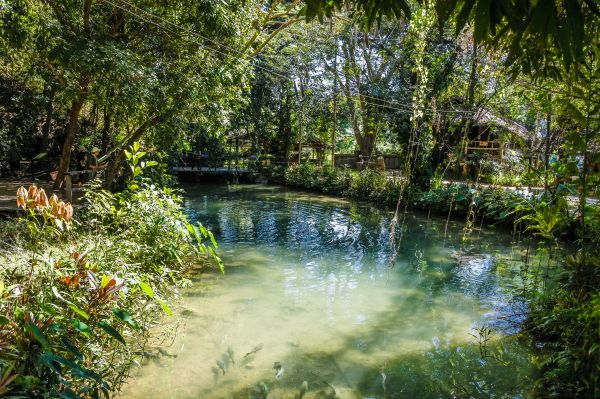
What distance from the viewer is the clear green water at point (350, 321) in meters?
3.38

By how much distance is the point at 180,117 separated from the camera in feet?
29.2

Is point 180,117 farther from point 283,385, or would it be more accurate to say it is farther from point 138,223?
point 283,385

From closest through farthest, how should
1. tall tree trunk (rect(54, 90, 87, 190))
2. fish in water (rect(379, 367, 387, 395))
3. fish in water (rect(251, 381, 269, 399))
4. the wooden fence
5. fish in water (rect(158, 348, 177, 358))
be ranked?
fish in water (rect(251, 381, 269, 399)), fish in water (rect(379, 367, 387, 395)), fish in water (rect(158, 348, 177, 358)), tall tree trunk (rect(54, 90, 87, 190)), the wooden fence

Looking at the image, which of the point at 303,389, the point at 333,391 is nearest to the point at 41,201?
the point at 303,389

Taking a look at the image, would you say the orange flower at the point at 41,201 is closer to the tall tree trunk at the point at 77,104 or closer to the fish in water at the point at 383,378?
the fish in water at the point at 383,378

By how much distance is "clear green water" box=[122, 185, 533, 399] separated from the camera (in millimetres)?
3385

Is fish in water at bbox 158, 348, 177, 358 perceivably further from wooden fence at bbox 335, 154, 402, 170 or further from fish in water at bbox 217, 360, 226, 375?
wooden fence at bbox 335, 154, 402, 170

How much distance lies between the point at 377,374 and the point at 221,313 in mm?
2021

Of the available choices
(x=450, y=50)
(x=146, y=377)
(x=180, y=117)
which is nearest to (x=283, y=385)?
(x=146, y=377)

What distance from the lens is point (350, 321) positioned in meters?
4.77

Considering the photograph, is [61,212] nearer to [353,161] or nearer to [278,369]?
[278,369]

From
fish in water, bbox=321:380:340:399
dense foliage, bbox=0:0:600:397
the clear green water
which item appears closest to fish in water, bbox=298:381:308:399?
the clear green water

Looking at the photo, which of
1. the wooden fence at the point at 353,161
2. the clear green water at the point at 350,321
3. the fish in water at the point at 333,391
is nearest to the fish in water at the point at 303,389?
the clear green water at the point at 350,321

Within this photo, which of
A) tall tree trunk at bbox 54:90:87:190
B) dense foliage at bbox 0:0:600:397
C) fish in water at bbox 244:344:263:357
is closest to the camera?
dense foliage at bbox 0:0:600:397
